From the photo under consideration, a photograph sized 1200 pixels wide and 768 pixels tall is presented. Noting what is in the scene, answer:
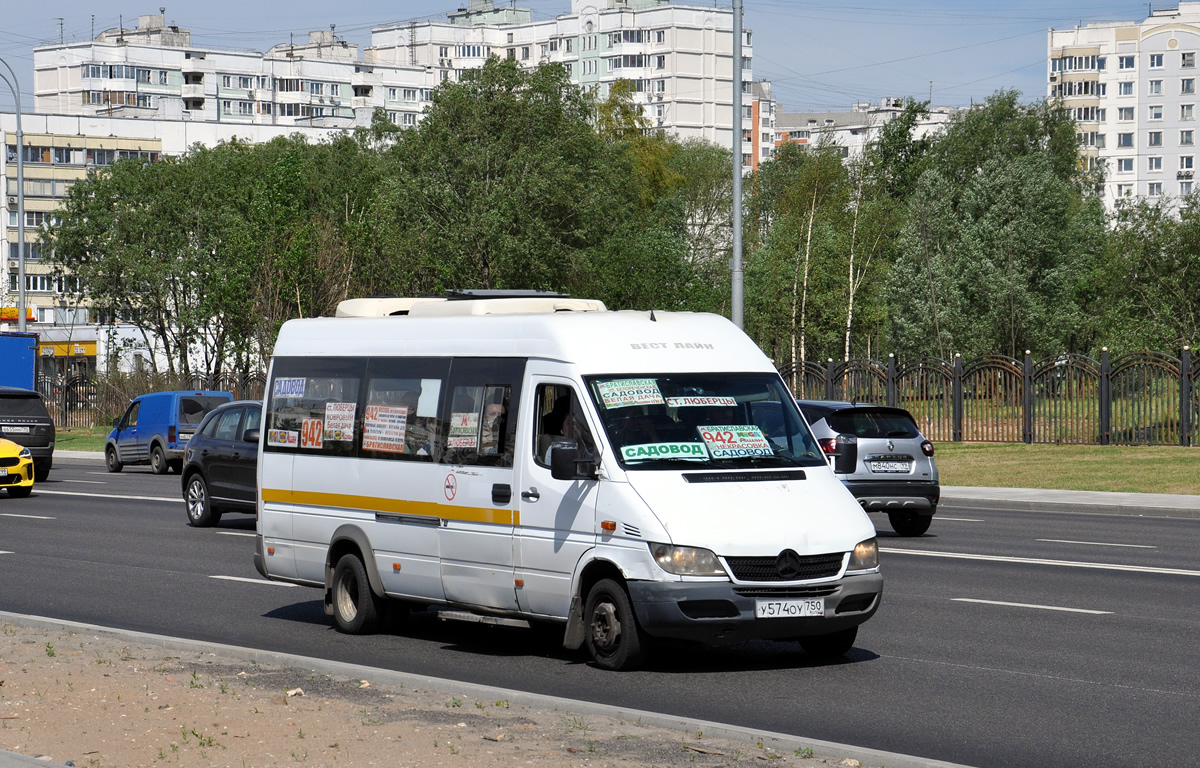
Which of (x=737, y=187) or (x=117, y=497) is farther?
(x=737, y=187)

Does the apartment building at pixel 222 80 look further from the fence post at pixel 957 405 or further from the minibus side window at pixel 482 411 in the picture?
the minibus side window at pixel 482 411

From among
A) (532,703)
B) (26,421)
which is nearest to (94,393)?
(26,421)

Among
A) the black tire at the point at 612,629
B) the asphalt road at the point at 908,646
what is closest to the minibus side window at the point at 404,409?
the asphalt road at the point at 908,646

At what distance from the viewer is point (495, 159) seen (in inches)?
2414

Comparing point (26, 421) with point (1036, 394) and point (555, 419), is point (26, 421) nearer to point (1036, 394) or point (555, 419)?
point (1036, 394)

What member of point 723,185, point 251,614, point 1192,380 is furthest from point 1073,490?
point 723,185

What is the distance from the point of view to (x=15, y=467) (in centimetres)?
2766

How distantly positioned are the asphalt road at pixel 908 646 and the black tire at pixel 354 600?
0.16m

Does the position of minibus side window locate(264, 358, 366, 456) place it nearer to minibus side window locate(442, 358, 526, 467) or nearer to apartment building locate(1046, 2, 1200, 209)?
minibus side window locate(442, 358, 526, 467)

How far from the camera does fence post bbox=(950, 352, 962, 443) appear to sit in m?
36.8

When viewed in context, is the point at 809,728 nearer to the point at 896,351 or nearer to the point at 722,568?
the point at 722,568

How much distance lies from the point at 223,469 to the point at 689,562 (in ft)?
42.7

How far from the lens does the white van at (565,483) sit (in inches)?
382

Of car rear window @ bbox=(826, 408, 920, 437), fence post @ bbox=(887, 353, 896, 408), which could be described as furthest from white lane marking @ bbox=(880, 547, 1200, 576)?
fence post @ bbox=(887, 353, 896, 408)
